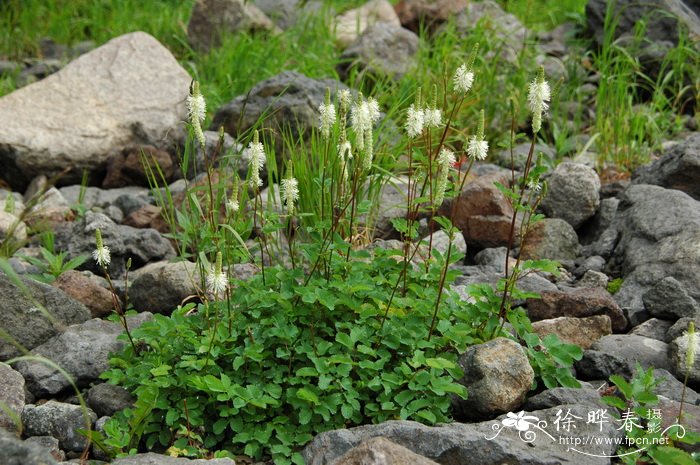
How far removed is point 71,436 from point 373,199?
2.43m

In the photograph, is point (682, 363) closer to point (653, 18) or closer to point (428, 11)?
point (653, 18)

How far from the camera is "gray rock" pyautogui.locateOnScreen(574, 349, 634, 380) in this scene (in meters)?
3.92

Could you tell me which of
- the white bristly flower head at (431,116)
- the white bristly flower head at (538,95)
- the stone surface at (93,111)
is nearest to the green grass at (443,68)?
the stone surface at (93,111)

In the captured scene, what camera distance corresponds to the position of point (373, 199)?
5.34m

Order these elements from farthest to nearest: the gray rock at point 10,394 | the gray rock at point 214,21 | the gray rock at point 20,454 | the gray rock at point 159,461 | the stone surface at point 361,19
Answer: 1. the stone surface at point 361,19
2. the gray rock at point 214,21
3. the gray rock at point 10,394
4. the gray rock at point 159,461
5. the gray rock at point 20,454

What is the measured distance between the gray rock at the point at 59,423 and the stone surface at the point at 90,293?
111 cm

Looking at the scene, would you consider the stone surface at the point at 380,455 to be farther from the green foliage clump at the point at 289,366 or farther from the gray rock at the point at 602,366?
the gray rock at the point at 602,366

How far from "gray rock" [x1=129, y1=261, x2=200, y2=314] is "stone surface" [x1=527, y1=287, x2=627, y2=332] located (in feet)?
5.78

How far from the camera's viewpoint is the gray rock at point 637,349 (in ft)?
13.1

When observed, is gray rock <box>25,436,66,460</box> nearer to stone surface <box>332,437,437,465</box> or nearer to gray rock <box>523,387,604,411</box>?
stone surface <box>332,437,437,465</box>

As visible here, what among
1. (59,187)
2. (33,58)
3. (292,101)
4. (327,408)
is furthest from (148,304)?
(33,58)

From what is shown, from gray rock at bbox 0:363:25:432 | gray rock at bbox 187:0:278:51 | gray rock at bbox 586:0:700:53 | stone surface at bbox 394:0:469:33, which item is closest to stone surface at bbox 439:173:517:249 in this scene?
gray rock at bbox 0:363:25:432

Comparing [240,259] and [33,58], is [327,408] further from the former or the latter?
[33,58]

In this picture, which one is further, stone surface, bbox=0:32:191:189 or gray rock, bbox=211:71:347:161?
stone surface, bbox=0:32:191:189
